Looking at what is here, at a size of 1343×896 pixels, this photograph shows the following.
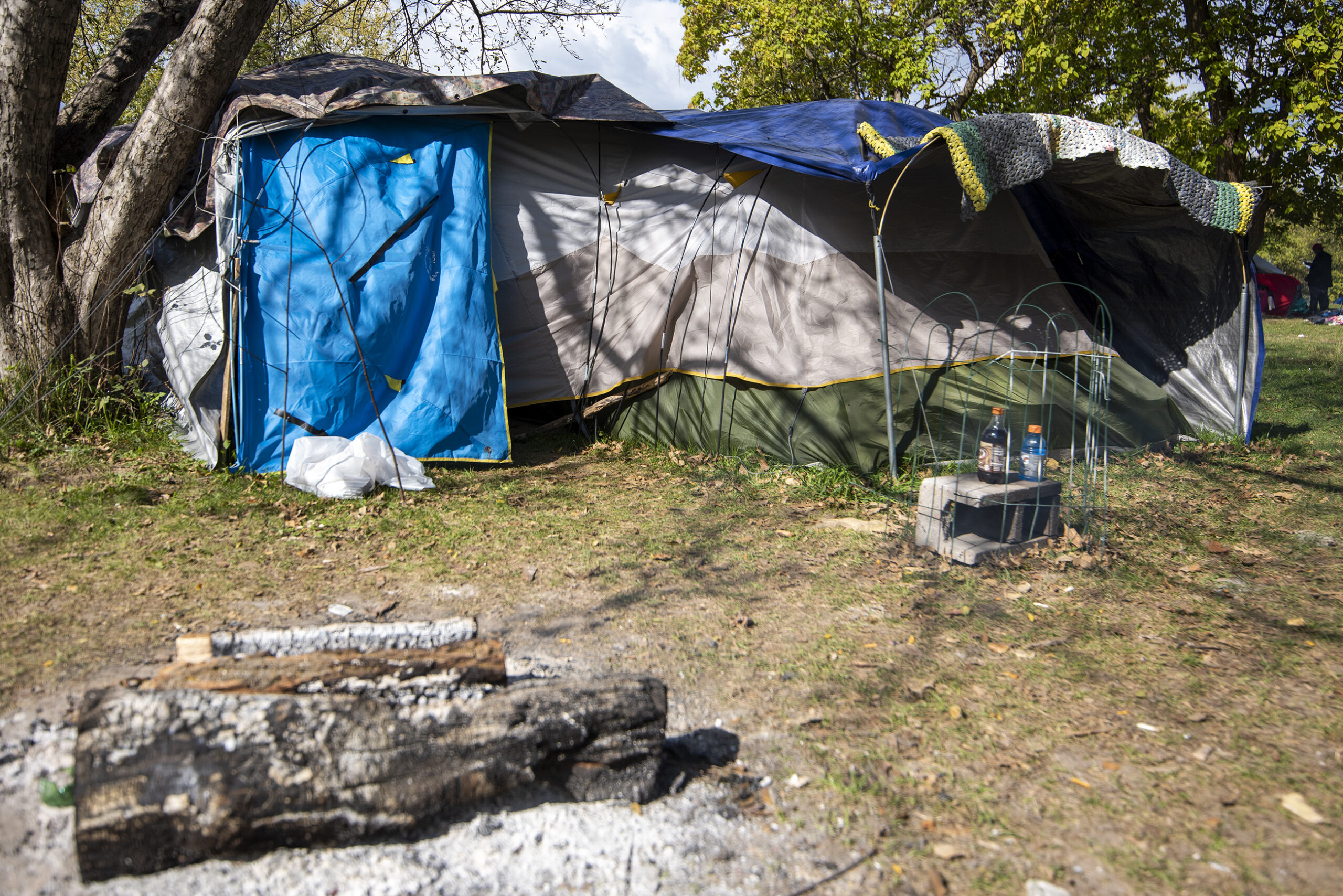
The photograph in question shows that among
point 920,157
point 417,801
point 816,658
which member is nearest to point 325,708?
point 417,801

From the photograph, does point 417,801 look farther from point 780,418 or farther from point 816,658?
point 780,418

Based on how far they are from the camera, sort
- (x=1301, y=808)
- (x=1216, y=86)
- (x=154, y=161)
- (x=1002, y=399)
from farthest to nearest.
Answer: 1. (x=1216, y=86)
2. (x=1002, y=399)
3. (x=154, y=161)
4. (x=1301, y=808)

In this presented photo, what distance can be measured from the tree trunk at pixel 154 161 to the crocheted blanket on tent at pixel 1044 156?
4.15m

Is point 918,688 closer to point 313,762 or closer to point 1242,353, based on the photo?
point 313,762

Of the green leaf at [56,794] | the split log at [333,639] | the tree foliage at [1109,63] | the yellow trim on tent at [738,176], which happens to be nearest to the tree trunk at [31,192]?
the split log at [333,639]

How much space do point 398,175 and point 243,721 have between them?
4.52 meters

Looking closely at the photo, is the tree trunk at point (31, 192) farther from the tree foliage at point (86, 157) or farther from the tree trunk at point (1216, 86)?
the tree trunk at point (1216, 86)

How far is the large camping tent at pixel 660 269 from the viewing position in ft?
18.4

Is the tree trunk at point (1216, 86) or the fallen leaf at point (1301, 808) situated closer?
the fallen leaf at point (1301, 808)

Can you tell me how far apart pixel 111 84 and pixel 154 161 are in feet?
4.11

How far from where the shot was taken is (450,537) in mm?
4703

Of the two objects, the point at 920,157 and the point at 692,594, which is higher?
the point at 920,157

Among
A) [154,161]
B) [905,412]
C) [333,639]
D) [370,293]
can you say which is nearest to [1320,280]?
[905,412]

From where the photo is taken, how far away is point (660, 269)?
6.46m
